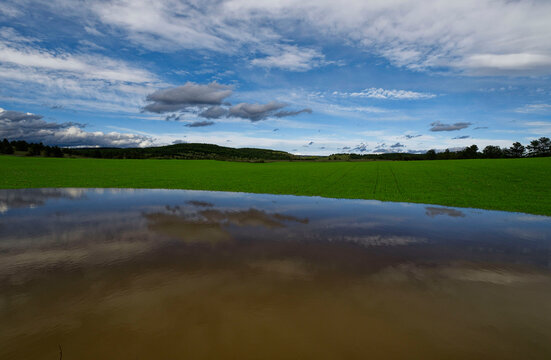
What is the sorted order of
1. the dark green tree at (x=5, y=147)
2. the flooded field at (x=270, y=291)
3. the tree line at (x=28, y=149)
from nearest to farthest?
the flooded field at (x=270, y=291)
the dark green tree at (x=5, y=147)
the tree line at (x=28, y=149)

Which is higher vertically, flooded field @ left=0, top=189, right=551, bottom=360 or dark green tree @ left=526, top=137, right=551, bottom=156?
dark green tree @ left=526, top=137, right=551, bottom=156

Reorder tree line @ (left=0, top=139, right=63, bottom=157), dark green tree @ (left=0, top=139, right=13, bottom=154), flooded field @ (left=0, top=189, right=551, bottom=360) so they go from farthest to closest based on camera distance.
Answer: tree line @ (left=0, top=139, right=63, bottom=157) → dark green tree @ (left=0, top=139, right=13, bottom=154) → flooded field @ (left=0, top=189, right=551, bottom=360)

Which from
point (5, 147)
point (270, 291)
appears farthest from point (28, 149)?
point (270, 291)

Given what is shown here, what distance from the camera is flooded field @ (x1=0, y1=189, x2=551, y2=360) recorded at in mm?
6031

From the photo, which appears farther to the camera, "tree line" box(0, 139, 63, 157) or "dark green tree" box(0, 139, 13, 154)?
"tree line" box(0, 139, 63, 157)

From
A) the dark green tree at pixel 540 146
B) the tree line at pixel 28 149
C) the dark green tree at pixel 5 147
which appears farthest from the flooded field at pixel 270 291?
the dark green tree at pixel 540 146

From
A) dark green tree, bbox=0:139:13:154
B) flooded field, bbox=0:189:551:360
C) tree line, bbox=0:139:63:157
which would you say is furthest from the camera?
tree line, bbox=0:139:63:157

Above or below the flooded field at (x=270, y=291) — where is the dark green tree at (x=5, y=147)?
above

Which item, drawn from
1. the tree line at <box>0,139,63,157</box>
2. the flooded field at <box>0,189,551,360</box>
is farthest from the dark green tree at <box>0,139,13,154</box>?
the flooded field at <box>0,189,551,360</box>

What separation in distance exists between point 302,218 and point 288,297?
11434 mm

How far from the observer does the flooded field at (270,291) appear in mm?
6031

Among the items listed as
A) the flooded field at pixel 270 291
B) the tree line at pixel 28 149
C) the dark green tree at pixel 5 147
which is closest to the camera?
the flooded field at pixel 270 291

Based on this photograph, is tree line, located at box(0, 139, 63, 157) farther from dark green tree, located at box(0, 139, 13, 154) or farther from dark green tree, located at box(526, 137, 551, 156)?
dark green tree, located at box(526, 137, 551, 156)

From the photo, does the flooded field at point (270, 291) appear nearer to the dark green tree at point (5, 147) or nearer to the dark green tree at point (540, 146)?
the dark green tree at point (5, 147)
